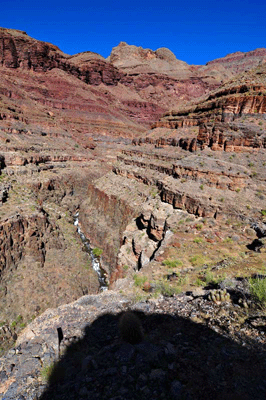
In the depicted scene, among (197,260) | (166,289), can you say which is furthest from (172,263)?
(166,289)

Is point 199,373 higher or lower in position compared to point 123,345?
higher

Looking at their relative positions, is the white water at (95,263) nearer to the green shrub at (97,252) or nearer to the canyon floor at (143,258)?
the green shrub at (97,252)

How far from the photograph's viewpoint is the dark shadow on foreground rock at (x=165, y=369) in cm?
365

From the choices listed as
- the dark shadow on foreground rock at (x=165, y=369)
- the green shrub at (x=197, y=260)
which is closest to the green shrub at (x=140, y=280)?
the green shrub at (x=197, y=260)

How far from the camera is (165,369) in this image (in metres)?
4.17

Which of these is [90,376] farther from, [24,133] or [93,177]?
[24,133]

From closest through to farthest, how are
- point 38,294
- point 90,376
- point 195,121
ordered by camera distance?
point 90,376
point 38,294
point 195,121

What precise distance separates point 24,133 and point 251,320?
46.6m

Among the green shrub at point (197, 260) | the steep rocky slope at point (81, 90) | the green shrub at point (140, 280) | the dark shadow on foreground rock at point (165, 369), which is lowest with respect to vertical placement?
the green shrub at point (140, 280)

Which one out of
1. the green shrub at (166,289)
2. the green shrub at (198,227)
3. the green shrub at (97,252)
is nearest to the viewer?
the green shrub at (166,289)

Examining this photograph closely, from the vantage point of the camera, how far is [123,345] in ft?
16.7

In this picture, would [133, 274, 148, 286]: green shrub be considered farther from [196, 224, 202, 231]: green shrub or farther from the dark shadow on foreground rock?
[196, 224, 202, 231]: green shrub

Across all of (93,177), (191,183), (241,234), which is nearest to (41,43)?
(93,177)

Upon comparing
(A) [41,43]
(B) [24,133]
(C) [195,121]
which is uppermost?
(A) [41,43]
